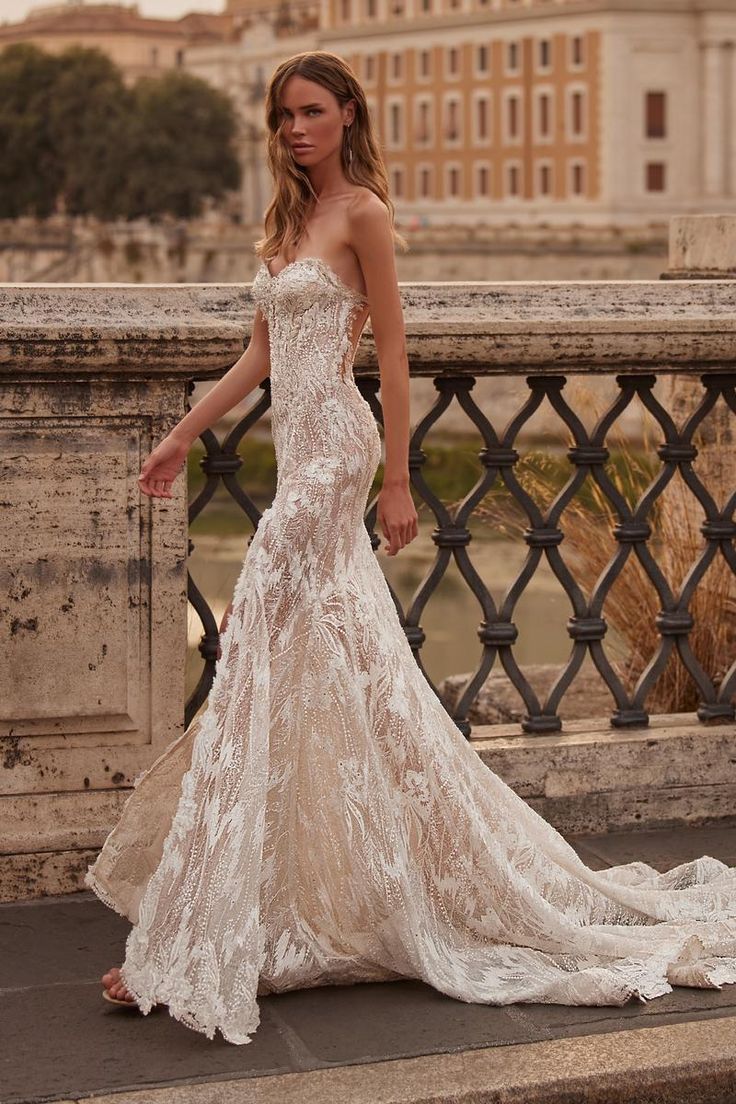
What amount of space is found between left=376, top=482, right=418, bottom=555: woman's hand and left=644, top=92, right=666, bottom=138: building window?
7104cm

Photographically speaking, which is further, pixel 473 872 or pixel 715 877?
pixel 715 877

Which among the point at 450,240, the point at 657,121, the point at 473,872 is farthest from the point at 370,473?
the point at 657,121

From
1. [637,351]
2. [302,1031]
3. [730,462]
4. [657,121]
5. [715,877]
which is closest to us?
[302,1031]

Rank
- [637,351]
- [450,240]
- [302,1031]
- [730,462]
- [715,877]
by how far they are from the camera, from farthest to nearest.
Answer: [450,240] < [730,462] < [637,351] < [715,877] < [302,1031]

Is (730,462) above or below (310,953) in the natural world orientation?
above

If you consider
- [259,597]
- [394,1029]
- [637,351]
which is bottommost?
[394,1029]

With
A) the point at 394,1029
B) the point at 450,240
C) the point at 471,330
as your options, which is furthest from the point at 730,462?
the point at 450,240

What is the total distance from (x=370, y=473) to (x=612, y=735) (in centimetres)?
114

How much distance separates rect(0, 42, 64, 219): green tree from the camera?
78562mm

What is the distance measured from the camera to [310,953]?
332 cm

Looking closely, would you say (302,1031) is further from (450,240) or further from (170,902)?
(450,240)

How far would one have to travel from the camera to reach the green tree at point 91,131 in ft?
244

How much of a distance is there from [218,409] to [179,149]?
7311 cm

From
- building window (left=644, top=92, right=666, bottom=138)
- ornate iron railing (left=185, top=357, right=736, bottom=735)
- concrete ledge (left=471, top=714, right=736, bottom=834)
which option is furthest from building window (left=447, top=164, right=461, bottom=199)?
concrete ledge (left=471, top=714, right=736, bottom=834)
